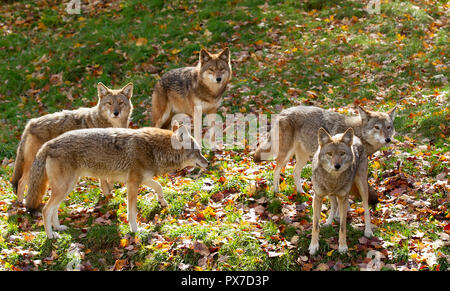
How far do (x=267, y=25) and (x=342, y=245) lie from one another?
10585mm

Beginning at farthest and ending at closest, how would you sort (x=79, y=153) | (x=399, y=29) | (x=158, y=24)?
(x=158, y=24), (x=399, y=29), (x=79, y=153)

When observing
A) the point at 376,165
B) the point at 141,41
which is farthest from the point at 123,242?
the point at 141,41

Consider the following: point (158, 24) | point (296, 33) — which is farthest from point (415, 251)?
point (158, 24)

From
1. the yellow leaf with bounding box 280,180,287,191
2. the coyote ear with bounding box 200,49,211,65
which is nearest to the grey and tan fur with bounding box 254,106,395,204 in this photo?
the yellow leaf with bounding box 280,180,287,191

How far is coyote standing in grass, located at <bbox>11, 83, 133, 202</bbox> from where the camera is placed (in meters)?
8.49

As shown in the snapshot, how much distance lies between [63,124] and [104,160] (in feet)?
6.33

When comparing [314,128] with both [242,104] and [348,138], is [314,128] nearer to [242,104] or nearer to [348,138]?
[348,138]

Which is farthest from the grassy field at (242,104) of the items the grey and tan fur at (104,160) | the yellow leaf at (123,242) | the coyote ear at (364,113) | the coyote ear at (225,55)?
the coyote ear at (225,55)

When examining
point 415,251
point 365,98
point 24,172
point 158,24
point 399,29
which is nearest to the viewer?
point 415,251

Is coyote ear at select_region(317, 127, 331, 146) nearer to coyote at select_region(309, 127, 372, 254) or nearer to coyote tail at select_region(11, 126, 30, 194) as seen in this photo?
coyote at select_region(309, 127, 372, 254)

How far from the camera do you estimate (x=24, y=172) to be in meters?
8.52

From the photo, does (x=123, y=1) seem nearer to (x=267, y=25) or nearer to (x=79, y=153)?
(x=267, y=25)

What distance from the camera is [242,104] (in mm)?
12094

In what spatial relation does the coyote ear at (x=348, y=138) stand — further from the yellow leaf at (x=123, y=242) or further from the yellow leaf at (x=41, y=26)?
the yellow leaf at (x=41, y=26)
